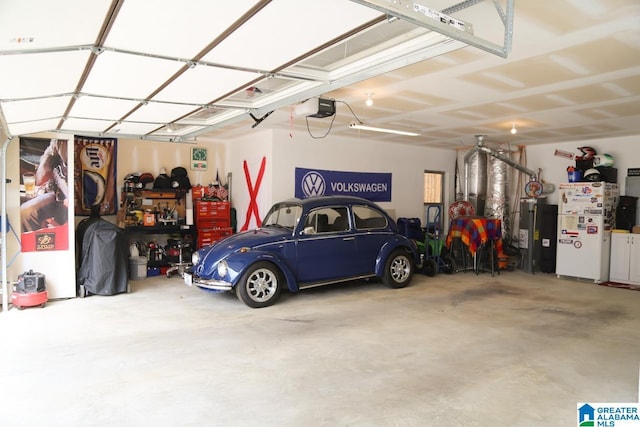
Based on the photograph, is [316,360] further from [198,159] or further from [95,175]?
[198,159]

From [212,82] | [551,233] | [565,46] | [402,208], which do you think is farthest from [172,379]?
[551,233]

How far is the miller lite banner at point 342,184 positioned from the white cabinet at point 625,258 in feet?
14.1

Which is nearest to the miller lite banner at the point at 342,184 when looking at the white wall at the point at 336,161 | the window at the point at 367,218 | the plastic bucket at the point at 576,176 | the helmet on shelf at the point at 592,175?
the white wall at the point at 336,161

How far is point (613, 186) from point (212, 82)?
7.62m

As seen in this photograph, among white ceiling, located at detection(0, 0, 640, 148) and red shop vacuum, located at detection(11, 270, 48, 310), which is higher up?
white ceiling, located at detection(0, 0, 640, 148)

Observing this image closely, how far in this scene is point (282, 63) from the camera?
288cm

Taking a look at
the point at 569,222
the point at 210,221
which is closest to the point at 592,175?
the point at 569,222

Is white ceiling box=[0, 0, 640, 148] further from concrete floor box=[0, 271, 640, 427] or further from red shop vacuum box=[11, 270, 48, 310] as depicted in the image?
concrete floor box=[0, 271, 640, 427]

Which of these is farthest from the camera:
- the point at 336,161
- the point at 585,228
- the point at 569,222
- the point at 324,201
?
the point at 336,161

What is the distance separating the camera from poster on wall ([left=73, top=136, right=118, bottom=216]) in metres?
7.25

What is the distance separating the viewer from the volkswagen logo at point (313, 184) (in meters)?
7.94

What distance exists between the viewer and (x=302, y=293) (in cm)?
631

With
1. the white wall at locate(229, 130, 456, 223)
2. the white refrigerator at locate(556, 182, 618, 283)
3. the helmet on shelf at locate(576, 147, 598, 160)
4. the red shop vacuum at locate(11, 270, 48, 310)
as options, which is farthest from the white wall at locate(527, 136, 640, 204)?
the red shop vacuum at locate(11, 270, 48, 310)

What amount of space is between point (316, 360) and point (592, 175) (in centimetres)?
674
